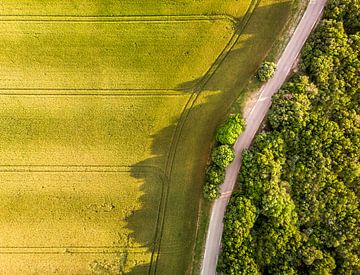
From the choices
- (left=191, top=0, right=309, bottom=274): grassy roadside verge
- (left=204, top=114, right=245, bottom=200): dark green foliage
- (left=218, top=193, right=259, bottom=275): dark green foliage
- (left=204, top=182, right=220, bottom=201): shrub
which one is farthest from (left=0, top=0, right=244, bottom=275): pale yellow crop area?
(left=218, top=193, right=259, bottom=275): dark green foliage

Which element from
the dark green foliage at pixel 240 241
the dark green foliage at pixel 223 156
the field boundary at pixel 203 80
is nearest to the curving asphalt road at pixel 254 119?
the dark green foliage at pixel 223 156

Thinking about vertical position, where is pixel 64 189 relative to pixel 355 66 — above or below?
below

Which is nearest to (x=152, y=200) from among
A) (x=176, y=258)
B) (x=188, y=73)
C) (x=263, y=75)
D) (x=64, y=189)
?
(x=176, y=258)

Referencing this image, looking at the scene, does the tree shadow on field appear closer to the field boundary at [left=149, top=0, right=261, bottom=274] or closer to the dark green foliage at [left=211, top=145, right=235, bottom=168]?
the field boundary at [left=149, top=0, right=261, bottom=274]

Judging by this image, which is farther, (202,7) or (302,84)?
(202,7)

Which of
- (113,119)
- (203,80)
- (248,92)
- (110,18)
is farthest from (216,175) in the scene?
(110,18)

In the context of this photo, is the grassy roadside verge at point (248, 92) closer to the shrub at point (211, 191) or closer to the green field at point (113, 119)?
the green field at point (113, 119)

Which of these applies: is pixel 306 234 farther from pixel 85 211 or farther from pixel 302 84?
pixel 85 211

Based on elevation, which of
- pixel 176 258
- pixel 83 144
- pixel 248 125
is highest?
pixel 248 125
